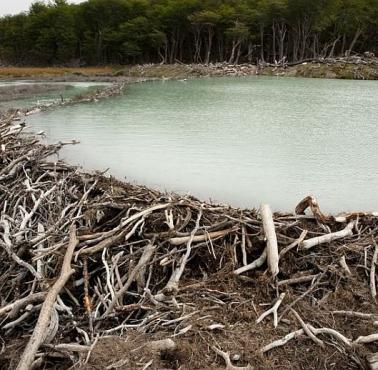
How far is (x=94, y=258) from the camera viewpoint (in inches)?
211

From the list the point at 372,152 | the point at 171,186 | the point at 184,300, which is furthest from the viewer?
the point at 372,152

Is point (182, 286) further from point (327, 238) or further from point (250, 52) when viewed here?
point (250, 52)

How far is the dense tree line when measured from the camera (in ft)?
197

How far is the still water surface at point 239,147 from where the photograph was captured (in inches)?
376

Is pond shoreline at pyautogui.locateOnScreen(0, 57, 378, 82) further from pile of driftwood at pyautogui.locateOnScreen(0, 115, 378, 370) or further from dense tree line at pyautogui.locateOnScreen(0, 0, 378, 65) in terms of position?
pile of driftwood at pyautogui.locateOnScreen(0, 115, 378, 370)

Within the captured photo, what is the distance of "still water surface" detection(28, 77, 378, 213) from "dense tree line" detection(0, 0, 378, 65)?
1564 inches

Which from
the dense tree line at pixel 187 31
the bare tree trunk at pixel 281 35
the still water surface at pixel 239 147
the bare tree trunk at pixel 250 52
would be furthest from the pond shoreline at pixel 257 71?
the still water surface at pixel 239 147

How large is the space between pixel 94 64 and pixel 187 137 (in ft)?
230

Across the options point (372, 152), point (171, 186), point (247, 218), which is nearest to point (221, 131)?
point (372, 152)

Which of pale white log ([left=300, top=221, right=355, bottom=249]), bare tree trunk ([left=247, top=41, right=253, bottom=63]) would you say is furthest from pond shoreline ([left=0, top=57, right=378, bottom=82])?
pale white log ([left=300, top=221, right=355, bottom=249])

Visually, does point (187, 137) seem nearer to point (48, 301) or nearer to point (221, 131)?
point (221, 131)

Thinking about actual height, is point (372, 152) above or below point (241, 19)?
below

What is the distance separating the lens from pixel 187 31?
238 ft

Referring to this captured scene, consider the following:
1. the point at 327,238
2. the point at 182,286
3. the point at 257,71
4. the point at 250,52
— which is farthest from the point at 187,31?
the point at 182,286
